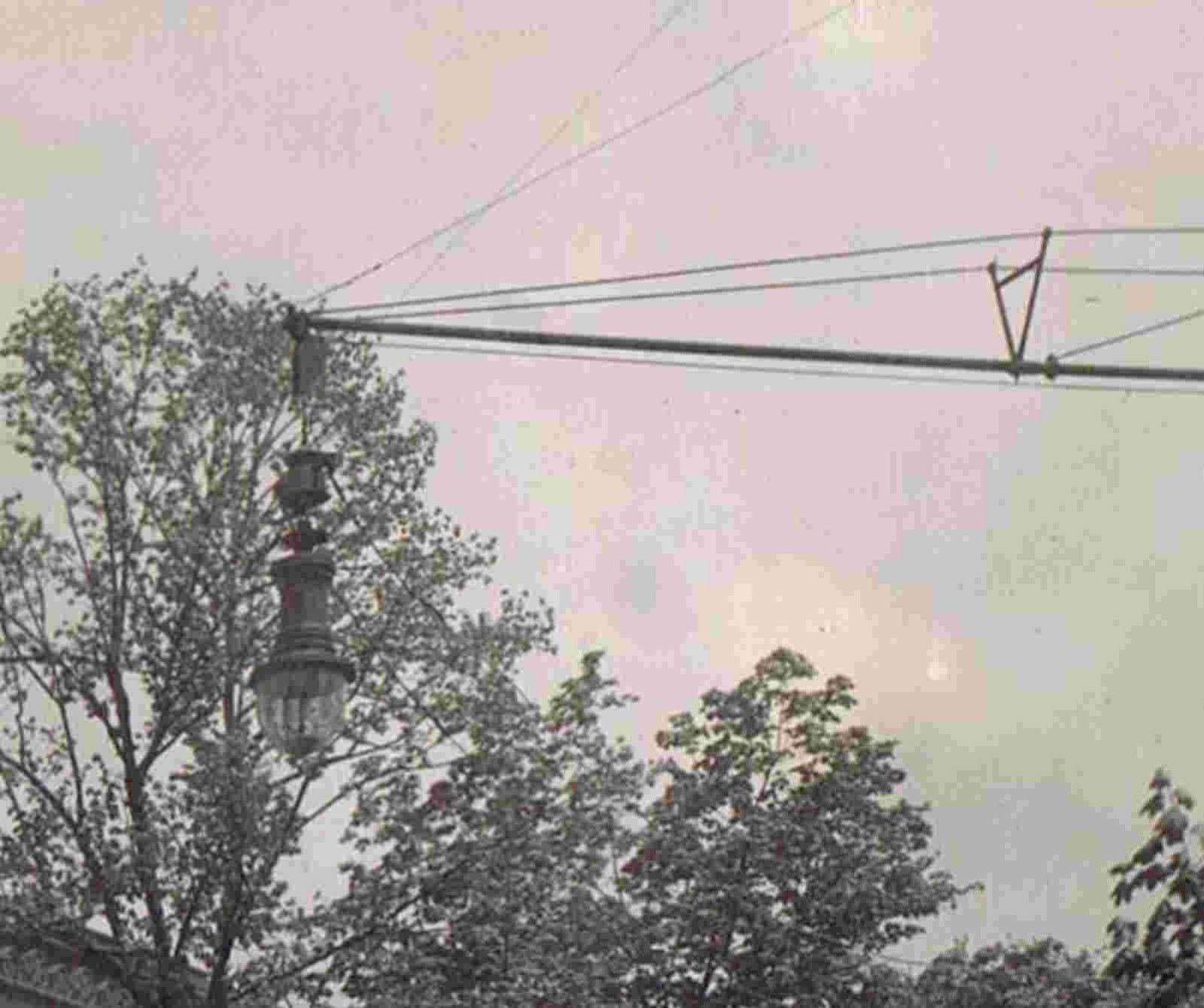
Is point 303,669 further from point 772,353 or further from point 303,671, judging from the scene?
point 772,353

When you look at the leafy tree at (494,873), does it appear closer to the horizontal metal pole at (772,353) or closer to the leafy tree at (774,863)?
the leafy tree at (774,863)

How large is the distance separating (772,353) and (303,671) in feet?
7.75

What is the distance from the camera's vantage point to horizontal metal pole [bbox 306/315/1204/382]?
8.40 metres

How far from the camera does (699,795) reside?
36.4 meters

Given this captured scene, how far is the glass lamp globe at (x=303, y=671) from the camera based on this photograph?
8.89m

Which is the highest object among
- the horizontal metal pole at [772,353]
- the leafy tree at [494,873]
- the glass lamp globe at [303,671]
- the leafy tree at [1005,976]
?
the leafy tree at [1005,976]

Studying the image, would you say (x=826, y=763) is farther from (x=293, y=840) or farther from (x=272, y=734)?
(x=272, y=734)

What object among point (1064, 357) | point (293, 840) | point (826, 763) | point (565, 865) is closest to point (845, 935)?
point (826, 763)

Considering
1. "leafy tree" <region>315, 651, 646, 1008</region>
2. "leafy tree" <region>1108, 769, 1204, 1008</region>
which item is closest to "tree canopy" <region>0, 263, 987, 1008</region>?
"leafy tree" <region>315, 651, 646, 1008</region>

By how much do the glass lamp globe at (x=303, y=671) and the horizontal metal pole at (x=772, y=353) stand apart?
109cm

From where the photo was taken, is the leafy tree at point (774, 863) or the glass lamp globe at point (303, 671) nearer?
the glass lamp globe at point (303, 671)

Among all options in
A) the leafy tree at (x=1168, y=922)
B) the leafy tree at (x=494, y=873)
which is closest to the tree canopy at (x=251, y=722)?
the leafy tree at (x=494, y=873)

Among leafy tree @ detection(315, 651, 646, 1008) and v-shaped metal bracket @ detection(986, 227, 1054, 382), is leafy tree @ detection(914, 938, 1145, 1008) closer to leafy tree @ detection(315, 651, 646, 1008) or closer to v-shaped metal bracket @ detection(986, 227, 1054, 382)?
leafy tree @ detection(315, 651, 646, 1008)

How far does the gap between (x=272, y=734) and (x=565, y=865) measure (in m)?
17.4
